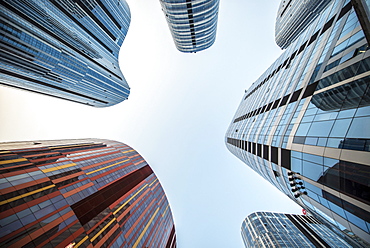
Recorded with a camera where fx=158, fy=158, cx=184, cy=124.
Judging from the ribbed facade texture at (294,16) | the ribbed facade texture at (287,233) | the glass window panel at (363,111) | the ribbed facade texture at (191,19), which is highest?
the ribbed facade texture at (294,16)

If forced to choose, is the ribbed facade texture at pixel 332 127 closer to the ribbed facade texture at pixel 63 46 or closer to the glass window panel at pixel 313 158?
the glass window panel at pixel 313 158

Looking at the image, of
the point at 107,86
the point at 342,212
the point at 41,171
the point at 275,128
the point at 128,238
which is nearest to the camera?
the point at 342,212

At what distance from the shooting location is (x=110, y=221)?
3928cm

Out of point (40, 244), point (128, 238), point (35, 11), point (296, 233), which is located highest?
point (35, 11)

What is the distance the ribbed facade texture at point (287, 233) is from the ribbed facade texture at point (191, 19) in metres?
97.6

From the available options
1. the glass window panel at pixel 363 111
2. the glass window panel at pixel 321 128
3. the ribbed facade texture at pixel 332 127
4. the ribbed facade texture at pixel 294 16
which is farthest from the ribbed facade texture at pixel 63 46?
the ribbed facade texture at pixel 294 16

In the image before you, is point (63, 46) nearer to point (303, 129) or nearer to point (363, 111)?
point (303, 129)

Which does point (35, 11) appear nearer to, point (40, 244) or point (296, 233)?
point (40, 244)

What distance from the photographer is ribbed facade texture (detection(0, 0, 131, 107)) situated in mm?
60219

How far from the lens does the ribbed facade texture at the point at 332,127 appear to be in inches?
539

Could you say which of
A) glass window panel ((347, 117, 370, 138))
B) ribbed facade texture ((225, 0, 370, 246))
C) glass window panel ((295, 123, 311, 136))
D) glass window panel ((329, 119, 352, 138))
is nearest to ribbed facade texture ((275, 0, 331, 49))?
ribbed facade texture ((225, 0, 370, 246))

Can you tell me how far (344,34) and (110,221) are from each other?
5486cm

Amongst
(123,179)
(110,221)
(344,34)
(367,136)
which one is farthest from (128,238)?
(344,34)

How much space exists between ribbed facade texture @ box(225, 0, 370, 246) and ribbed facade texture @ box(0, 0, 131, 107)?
8712 cm
